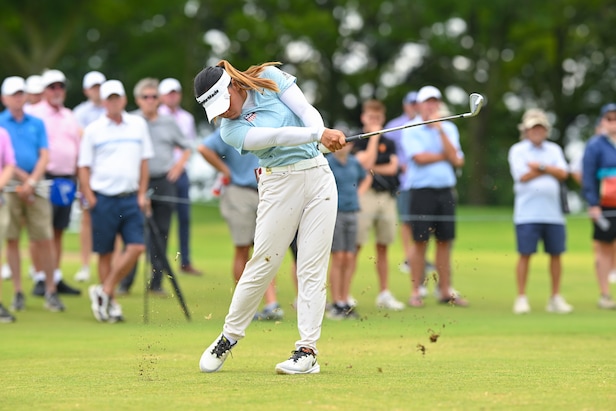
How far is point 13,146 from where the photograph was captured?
13.0 m

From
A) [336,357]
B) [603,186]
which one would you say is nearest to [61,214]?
[336,357]

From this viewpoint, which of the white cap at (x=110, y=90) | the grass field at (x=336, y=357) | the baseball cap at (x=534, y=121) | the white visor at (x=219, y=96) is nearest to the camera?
the grass field at (x=336, y=357)

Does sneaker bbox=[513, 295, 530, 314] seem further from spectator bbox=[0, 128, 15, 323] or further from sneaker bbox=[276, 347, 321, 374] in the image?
sneaker bbox=[276, 347, 321, 374]

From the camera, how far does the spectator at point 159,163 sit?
14578 mm

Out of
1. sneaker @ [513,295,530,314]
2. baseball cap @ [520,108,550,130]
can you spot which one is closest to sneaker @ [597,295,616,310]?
sneaker @ [513,295,530,314]

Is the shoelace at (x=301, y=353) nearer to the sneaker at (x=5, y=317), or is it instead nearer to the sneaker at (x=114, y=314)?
the sneaker at (x=114, y=314)

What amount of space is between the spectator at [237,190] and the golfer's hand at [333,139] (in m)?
5.07

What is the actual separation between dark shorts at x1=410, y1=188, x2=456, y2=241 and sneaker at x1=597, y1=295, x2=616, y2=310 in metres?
1.75

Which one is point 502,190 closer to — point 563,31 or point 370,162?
point 563,31

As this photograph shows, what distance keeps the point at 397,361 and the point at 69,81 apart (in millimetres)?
43023

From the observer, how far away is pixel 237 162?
42.8 ft

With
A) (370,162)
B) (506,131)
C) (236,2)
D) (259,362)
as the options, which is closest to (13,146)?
(370,162)

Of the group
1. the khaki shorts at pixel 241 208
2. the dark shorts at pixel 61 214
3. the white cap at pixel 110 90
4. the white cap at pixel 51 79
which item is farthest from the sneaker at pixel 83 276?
the white cap at pixel 110 90

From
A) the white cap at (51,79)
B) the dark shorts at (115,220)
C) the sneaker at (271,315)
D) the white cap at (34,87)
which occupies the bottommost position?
the sneaker at (271,315)
